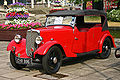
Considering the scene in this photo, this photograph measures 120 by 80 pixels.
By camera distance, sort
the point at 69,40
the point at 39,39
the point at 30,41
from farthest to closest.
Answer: the point at 69,40, the point at 30,41, the point at 39,39

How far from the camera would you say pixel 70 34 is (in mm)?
7918

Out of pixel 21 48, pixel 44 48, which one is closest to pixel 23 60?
pixel 21 48

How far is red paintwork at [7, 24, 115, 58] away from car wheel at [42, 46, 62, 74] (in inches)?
6.9

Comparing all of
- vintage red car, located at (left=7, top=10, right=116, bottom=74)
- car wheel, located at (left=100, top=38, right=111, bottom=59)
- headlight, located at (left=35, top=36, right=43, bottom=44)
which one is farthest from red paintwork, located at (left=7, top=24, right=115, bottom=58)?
car wheel, located at (left=100, top=38, right=111, bottom=59)

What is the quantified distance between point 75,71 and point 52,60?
2.57 ft

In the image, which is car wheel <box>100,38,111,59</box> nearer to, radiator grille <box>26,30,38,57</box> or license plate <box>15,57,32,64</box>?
radiator grille <box>26,30,38,57</box>

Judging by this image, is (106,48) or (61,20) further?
(106,48)

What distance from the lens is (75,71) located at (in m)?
7.30

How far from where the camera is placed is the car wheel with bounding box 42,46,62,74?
684cm

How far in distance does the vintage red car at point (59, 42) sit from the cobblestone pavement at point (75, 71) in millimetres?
277

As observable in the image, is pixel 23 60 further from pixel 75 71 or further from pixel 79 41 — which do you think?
pixel 79 41

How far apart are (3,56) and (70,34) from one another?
3.51 metres

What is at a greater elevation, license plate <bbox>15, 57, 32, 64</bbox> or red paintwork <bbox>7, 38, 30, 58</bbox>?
red paintwork <bbox>7, 38, 30, 58</bbox>

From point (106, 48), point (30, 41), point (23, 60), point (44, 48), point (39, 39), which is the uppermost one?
point (39, 39)
